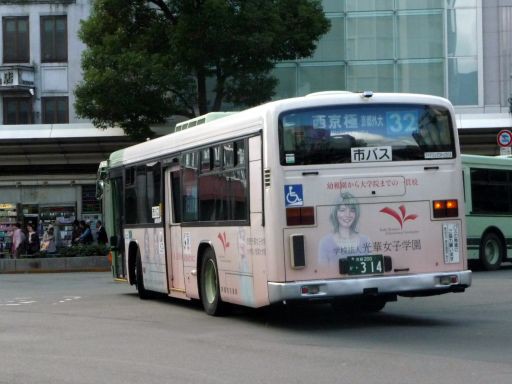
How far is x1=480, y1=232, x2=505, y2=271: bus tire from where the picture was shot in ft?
83.5

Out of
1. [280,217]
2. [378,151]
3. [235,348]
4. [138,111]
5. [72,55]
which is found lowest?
[235,348]

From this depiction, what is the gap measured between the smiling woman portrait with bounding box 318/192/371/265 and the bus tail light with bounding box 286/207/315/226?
0.90 feet

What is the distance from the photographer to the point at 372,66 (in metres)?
41.0

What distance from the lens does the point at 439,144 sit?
43.2 feet

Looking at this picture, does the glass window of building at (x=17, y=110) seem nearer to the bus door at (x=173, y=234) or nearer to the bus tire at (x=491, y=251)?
the bus tire at (x=491, y=251)

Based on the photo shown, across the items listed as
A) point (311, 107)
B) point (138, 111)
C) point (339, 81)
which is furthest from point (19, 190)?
point (311, 107)

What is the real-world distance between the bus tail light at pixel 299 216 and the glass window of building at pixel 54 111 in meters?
31.4

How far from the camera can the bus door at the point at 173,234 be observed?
1655 cm

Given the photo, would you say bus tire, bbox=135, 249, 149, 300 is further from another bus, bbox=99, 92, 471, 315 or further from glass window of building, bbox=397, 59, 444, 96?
glass window of building, bbox=397, 59, 444, 96

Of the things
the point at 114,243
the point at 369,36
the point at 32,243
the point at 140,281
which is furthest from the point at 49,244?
the point at 140,281

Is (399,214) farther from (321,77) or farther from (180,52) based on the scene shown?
(321,77)

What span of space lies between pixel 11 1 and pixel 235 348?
111ft

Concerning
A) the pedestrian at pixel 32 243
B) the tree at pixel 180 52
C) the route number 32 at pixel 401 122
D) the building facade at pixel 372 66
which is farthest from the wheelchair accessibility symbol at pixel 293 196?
the building facade at pixel 372 66

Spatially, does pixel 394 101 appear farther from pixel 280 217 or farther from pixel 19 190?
pixel 19 190
